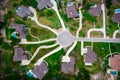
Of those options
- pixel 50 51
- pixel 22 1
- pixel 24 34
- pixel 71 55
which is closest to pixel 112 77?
pixel 71 55

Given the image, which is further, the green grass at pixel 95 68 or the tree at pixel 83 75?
the green grass at pixel 95 68

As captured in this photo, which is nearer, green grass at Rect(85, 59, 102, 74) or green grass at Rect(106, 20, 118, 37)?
green grass at Rect(85, 59, 102, 74)

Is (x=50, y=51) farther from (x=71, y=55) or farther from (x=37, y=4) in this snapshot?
(x=37, y=4)

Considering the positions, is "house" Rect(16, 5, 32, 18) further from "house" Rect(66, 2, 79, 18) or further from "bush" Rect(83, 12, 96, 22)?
"bush" Rect(83, 12, 96, 22)

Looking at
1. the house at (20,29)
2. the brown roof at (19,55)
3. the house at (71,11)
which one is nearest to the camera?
the brown roof at (19,55)

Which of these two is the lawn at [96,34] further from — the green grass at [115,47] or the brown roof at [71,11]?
the brown roof at [71,11]

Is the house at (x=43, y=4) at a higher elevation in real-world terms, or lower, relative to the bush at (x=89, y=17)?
higher

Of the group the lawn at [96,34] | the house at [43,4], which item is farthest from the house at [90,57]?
the house at [43,4]

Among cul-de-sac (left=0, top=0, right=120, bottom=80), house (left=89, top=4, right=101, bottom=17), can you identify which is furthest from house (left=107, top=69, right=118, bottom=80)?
house (left=89, top=4, right=101, bottom=17)
